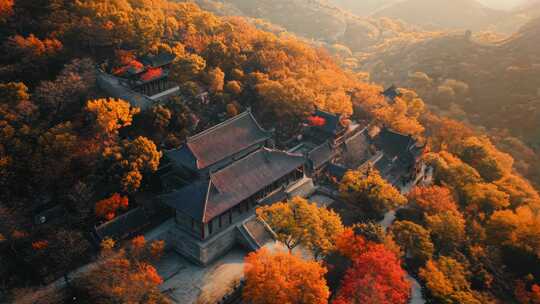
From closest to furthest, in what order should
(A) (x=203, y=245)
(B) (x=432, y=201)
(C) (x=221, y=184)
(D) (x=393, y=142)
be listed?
(A) (x=203, y=245) → (C) (x=221, y=184) → (B) (x=432, y=201) → (D) (x=393, y=142)

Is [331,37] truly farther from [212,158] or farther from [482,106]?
[212,158]

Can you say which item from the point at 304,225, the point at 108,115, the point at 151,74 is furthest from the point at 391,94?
the point at 108,115

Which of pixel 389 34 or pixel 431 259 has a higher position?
pixel 431 259

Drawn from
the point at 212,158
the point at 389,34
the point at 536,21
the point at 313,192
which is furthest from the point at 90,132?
the point at 389,34

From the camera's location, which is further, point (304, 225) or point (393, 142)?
point (393, 142)

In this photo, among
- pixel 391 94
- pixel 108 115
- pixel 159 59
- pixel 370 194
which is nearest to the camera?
pixel 108 115

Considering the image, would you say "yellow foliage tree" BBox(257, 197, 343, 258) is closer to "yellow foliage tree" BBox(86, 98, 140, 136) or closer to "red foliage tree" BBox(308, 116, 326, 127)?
"red foliage tree" BBox(308, 116, 326, 127)

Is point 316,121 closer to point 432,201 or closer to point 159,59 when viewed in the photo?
point 432,201

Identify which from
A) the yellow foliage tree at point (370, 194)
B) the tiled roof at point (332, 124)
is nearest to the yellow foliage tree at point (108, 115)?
the tiled roof at point (332, 124)
